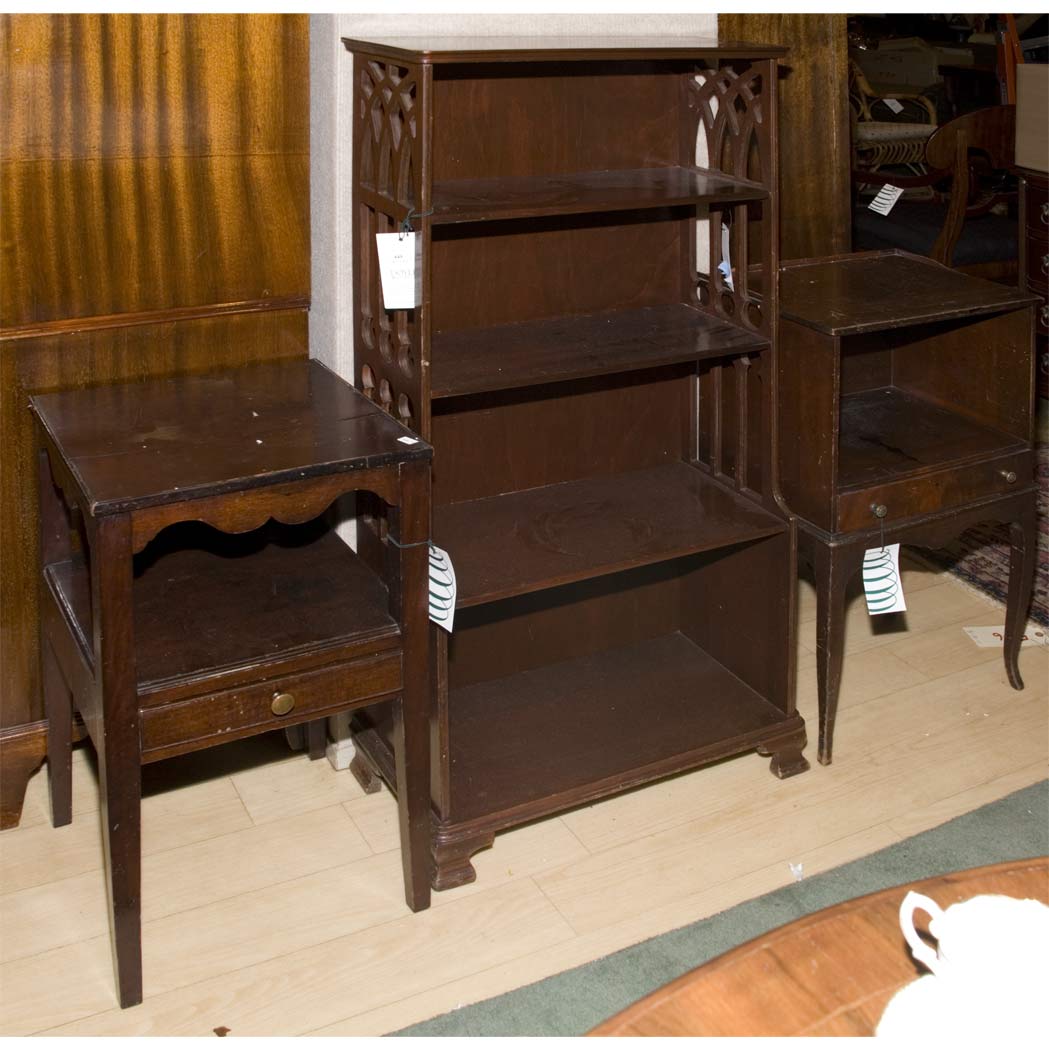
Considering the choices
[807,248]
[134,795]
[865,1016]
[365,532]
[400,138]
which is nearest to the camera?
[865,1016]

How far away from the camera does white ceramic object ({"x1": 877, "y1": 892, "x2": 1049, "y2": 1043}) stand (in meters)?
1.10

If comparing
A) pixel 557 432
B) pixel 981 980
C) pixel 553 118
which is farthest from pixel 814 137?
pixel 981 980

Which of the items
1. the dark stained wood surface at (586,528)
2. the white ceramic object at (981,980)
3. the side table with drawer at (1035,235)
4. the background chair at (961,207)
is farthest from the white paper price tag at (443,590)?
the side table with drawer at (1035,235)

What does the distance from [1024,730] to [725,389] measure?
938 mm

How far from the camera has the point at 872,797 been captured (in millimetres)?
2562

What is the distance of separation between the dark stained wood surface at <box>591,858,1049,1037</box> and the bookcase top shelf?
1.26 metres

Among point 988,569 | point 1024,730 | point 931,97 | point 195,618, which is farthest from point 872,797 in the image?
point 931,97

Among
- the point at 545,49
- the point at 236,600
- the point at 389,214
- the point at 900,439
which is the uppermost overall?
the point at 545,49

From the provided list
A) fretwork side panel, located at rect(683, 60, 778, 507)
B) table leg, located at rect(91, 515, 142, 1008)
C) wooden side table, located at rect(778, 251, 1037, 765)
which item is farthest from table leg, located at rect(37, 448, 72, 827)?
wooden side table, located at rect(778, 251, 1037, 765)

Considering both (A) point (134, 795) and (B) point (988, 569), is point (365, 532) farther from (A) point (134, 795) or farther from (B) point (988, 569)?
(B) point (988, 569)

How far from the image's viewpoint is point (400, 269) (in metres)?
2.08

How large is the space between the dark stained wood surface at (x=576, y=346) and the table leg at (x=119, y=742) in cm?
58

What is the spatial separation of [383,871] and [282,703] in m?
0.51

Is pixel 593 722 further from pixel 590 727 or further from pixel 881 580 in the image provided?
pixel 881 580
